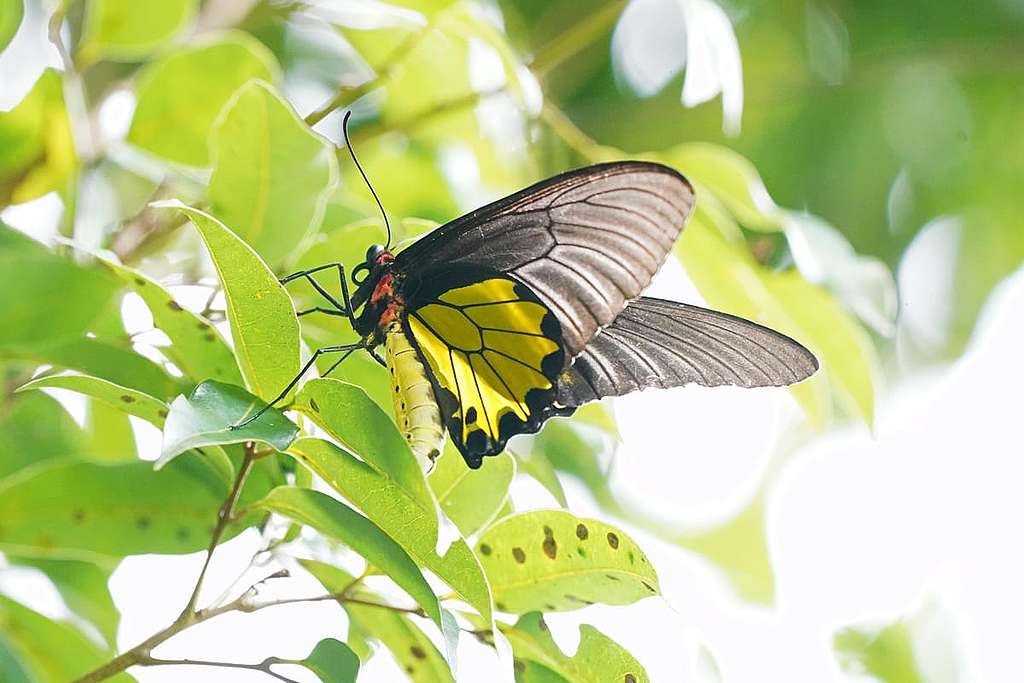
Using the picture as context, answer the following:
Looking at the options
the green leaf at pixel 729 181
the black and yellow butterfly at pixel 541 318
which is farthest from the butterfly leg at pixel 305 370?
the green leaf at pixel 729 181

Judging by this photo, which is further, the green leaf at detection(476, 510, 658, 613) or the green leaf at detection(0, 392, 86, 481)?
the green leaf at detection(0, 392, 86, 481)

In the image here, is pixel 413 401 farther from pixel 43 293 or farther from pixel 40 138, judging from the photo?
pixel 40 138

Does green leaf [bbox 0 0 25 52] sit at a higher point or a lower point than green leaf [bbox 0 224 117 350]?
higher

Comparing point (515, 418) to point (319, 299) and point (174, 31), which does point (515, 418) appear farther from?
point (174, 31)


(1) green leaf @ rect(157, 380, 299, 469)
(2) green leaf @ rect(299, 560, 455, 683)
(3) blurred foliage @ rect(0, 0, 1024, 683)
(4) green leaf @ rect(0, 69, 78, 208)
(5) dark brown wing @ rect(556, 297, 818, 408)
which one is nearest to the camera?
(1) green leaf @ rect(157, 380, 299, 469)

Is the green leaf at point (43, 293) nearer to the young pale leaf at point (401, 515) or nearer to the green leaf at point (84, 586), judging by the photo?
the green leaf at point (84, 586)

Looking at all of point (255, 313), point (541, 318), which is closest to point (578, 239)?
point (541, 318)

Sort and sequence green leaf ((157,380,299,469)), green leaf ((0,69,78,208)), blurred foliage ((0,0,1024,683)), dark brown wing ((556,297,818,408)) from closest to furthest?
green leaf ((157,380,299,469)) < blurred foliage ((0,0,1024,683)) < dark brown wing ((556,297,818,408)) < green leaf ((0,69,78,208))

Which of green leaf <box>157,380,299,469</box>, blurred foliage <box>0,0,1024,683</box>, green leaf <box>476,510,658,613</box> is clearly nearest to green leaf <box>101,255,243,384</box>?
blurred foliage <box>0,0,1024,683</box>

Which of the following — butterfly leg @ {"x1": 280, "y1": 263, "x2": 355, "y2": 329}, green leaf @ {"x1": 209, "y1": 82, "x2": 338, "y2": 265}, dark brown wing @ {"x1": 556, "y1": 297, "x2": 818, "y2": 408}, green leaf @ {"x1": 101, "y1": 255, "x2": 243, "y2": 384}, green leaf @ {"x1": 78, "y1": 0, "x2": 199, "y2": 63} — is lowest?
green leaf @ {"x1": 101, "y1": 255, "x2": 243, "y2": 384}

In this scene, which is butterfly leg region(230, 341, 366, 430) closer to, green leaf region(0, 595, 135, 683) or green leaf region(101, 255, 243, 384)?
green leaf region(101, 255, 243, 384)
